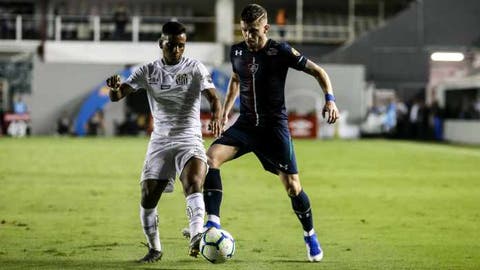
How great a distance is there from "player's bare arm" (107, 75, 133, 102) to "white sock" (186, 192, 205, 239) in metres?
1.14

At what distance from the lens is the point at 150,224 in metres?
9.24

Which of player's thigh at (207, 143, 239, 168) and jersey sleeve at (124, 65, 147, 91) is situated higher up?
jersey sleeve at (124, 65, 147, 91)

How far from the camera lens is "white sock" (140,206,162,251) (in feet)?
30.2

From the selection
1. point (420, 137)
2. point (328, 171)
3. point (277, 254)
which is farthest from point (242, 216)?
point (420, 137)

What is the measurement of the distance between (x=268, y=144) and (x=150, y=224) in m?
1.42

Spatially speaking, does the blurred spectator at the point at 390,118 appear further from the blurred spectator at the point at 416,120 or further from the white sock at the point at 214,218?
the white sock at the point at 214,218

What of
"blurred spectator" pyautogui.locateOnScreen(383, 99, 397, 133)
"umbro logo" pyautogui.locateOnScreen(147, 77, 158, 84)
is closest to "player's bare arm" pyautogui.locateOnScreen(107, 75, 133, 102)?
"umbro logo" pyautogui.locateOnScreen(147, 77, 158, 84)

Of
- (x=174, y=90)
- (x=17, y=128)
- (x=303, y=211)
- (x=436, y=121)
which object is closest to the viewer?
(x=174, y=90)

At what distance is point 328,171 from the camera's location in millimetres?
23906

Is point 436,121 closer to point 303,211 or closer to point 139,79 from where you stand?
point 303,211

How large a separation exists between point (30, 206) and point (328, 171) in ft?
34.0

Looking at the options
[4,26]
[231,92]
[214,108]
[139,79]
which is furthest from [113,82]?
[4,26]

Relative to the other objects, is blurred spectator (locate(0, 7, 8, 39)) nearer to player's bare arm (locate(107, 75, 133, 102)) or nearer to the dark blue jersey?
the dark blue jersey

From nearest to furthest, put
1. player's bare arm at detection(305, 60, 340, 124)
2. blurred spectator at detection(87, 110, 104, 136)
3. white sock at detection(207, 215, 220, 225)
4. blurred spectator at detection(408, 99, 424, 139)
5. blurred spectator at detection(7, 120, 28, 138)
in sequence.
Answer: white sock at detection(207, 215, 220, 225) < player's bare arm at detection(305, 60, 340, 124) < blurred spectator at detection(7, 120, 28, 138) < blurred spectator at detection(87, 110, 104, 136) < blurred spectator at detection(408, 99, 424, 139)
